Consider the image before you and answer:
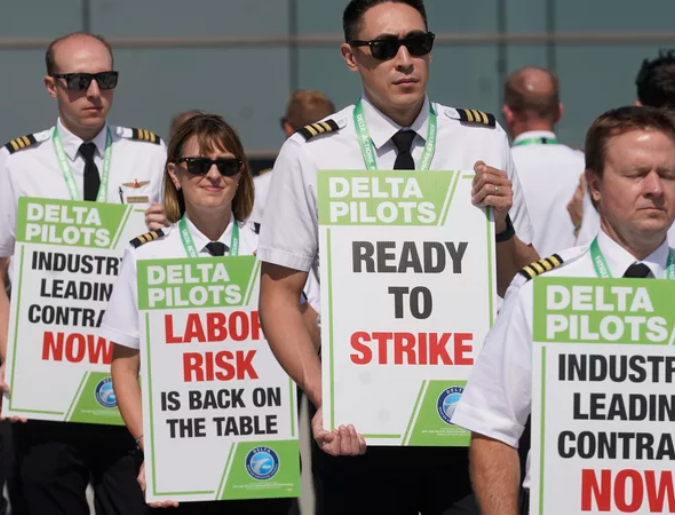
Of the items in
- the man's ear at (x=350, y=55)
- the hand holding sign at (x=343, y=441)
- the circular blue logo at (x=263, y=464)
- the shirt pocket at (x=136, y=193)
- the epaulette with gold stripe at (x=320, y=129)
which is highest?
the man's ear at (x=350, y=55)

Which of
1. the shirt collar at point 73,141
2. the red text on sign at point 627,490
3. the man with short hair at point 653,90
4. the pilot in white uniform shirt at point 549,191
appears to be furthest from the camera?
the pilot in white uniform shirt at point 549,191

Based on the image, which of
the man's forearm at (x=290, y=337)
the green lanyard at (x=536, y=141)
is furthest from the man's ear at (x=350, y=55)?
the green lanyard at (x=536, y=141)

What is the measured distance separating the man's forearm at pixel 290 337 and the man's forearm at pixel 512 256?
594mm

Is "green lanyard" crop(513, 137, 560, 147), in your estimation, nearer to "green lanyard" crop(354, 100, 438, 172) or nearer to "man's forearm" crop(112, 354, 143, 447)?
"man's forearm" crop(112, 354, 143, 447)

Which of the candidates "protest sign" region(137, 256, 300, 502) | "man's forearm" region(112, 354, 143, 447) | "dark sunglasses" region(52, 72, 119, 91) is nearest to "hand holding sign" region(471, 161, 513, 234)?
"protest sign" region(137, 256, 300, 502)

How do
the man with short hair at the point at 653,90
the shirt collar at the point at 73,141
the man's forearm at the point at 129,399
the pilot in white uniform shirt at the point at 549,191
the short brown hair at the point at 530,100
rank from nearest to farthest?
the man's forearm at the point at 129,399 < the man with short hair at the point at 653,90 < the shirt collar at the point at 73,141 < the pilot in white uniform shirt at the point at 549,191 < the short brown hair at the point at 530,100

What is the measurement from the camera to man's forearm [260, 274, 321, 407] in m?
4.66

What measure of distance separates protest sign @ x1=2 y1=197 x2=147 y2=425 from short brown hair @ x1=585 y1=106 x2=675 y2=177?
2699 millimetres

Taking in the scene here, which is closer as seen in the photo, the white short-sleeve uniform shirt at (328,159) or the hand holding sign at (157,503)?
the white short-sleeve uniform shirt at (328,159)

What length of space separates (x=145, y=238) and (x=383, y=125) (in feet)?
4.47

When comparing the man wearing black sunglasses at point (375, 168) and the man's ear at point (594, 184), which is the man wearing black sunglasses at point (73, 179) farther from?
the man's ear at point (594, 184)

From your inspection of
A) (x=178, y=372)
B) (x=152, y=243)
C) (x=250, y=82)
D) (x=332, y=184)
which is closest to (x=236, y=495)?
(x=178, y=372)

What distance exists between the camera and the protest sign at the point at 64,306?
20.6 feet

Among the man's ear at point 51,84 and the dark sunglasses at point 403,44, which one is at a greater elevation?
the man's ear at point 51,84
